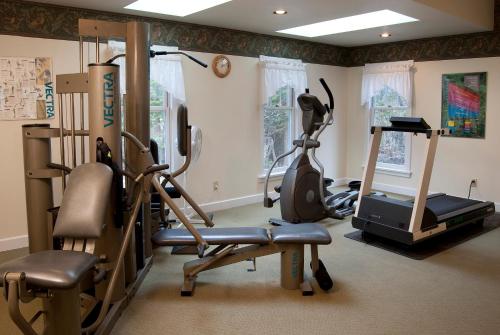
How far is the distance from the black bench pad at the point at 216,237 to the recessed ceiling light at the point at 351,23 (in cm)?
279

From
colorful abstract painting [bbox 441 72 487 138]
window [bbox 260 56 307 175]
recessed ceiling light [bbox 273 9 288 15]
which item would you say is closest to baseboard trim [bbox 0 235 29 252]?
window [bbox 260 56 307 175]

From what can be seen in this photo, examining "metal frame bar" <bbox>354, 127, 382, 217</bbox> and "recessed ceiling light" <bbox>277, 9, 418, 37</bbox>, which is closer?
"metal frame bar" <bbox>354, 127, 382, 217</bbox>

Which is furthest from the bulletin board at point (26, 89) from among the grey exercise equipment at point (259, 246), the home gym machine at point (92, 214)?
the grey exercise equipment at point (259, 246)

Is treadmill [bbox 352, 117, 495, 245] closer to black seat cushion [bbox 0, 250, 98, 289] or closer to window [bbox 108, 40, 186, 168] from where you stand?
window [bbox 108, 40, 186, 168]

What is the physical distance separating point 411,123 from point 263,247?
6.37 ft

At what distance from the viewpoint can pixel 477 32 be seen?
5.41 meters

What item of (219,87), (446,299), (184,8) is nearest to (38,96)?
(184,8)

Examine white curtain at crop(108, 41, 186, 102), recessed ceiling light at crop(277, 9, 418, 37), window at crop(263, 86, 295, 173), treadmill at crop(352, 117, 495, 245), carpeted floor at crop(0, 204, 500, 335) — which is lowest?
carpeted floor at crop(0, 204, 500, 335)

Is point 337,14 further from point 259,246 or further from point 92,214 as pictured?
point 92,214

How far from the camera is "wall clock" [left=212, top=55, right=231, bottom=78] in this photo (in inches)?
208

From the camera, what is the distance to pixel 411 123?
4.04 metres

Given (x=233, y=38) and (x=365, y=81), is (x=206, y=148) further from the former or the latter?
(x=365, y=81)

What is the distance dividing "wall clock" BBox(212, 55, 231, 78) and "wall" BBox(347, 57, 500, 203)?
2.75m

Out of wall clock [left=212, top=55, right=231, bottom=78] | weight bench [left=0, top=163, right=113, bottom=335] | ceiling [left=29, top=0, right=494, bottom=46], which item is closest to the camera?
weight bench [left=0, top=163, right=113, bottom=335]
